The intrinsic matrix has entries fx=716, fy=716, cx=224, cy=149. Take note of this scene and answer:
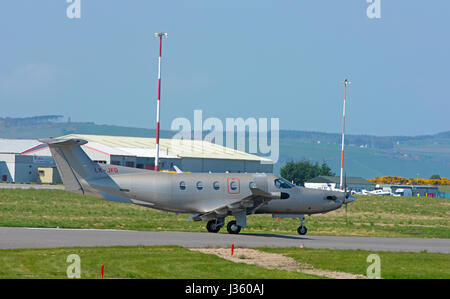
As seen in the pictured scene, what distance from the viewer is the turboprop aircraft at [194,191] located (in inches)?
1323

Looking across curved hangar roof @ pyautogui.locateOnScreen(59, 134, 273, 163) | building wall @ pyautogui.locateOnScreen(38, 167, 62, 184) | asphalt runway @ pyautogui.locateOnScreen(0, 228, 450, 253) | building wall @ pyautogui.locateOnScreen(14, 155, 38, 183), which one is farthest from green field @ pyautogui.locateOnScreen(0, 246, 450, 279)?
curved hangar roof @ pyautogui.locateOnScreen(59, 134, 273, 163)

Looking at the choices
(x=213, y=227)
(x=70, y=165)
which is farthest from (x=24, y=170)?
(x=213, y=227)

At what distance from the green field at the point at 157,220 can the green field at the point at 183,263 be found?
37.1 ft

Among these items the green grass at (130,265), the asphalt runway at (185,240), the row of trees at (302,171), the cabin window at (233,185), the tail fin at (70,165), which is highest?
the tail fin at (70,165)

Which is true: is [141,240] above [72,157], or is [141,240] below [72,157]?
below

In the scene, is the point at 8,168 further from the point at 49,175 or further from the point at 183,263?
the point at 183,263

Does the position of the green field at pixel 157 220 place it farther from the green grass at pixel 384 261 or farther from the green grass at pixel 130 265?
the green grass at pixel 130 265

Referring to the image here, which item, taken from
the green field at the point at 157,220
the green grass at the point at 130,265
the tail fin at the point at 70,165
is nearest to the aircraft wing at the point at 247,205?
the green field at the point at 157,220

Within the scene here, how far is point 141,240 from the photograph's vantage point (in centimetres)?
3012

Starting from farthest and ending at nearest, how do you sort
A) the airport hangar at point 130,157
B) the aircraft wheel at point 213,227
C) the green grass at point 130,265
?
the airport hangar at point 130,157, the aircraft wheel at point 213,227, the green grass at point 130,265
